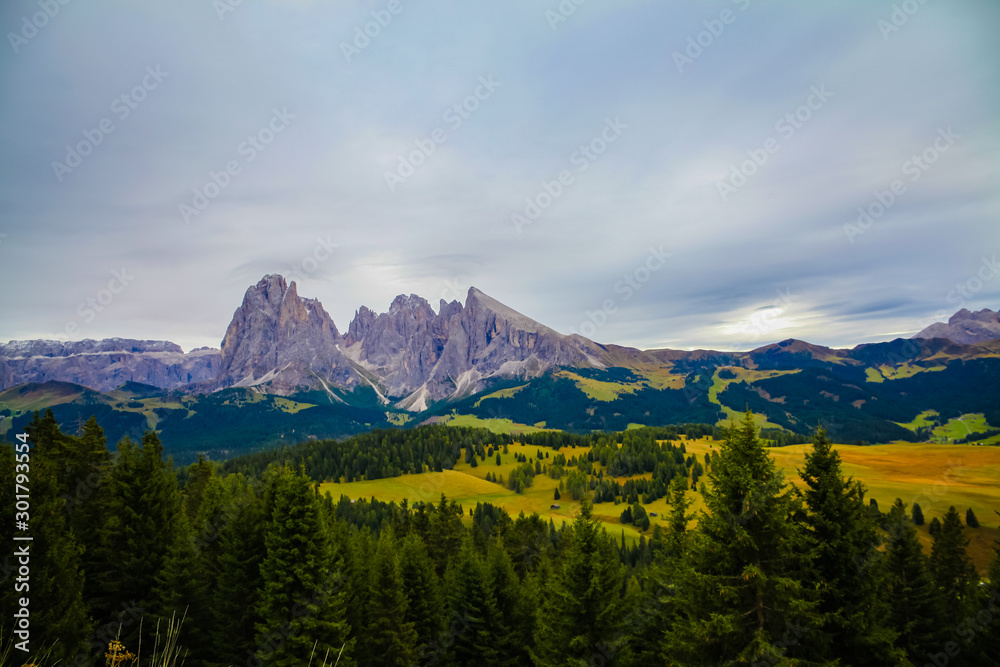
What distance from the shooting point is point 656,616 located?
22.9m

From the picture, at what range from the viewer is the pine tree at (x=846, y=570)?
14.1 m

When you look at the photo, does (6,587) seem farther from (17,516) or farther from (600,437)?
(600,437)

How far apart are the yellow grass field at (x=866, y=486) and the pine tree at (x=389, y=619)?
247ft

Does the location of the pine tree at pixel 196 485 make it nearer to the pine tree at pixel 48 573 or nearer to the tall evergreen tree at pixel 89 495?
the tall evergreen tree at pixel 89 495

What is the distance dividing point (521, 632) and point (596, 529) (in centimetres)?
1446

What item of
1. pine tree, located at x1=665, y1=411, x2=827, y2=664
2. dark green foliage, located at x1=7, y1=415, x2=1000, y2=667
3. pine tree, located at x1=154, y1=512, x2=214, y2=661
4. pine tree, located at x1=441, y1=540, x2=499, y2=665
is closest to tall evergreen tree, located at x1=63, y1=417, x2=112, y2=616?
dark green foliage, located at x1=7, y1=415, x2=1000, y2=667

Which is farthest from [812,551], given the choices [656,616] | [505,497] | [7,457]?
[505,497]

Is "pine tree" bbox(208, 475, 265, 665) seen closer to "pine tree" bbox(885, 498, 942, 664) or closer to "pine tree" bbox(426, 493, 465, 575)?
"pine tree" bbox(426, 493, 465, 575)

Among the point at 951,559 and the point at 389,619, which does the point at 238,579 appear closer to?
the point at 389,619

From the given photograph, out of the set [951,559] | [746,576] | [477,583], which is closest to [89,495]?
[477,583]

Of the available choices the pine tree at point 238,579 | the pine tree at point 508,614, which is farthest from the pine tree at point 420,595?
the pine tree at point 238,579

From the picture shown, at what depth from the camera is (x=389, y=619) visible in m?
27.7

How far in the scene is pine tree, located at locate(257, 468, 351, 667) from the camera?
2016 centimetres

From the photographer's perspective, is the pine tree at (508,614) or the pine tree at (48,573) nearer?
the pine tree at (48,573)
